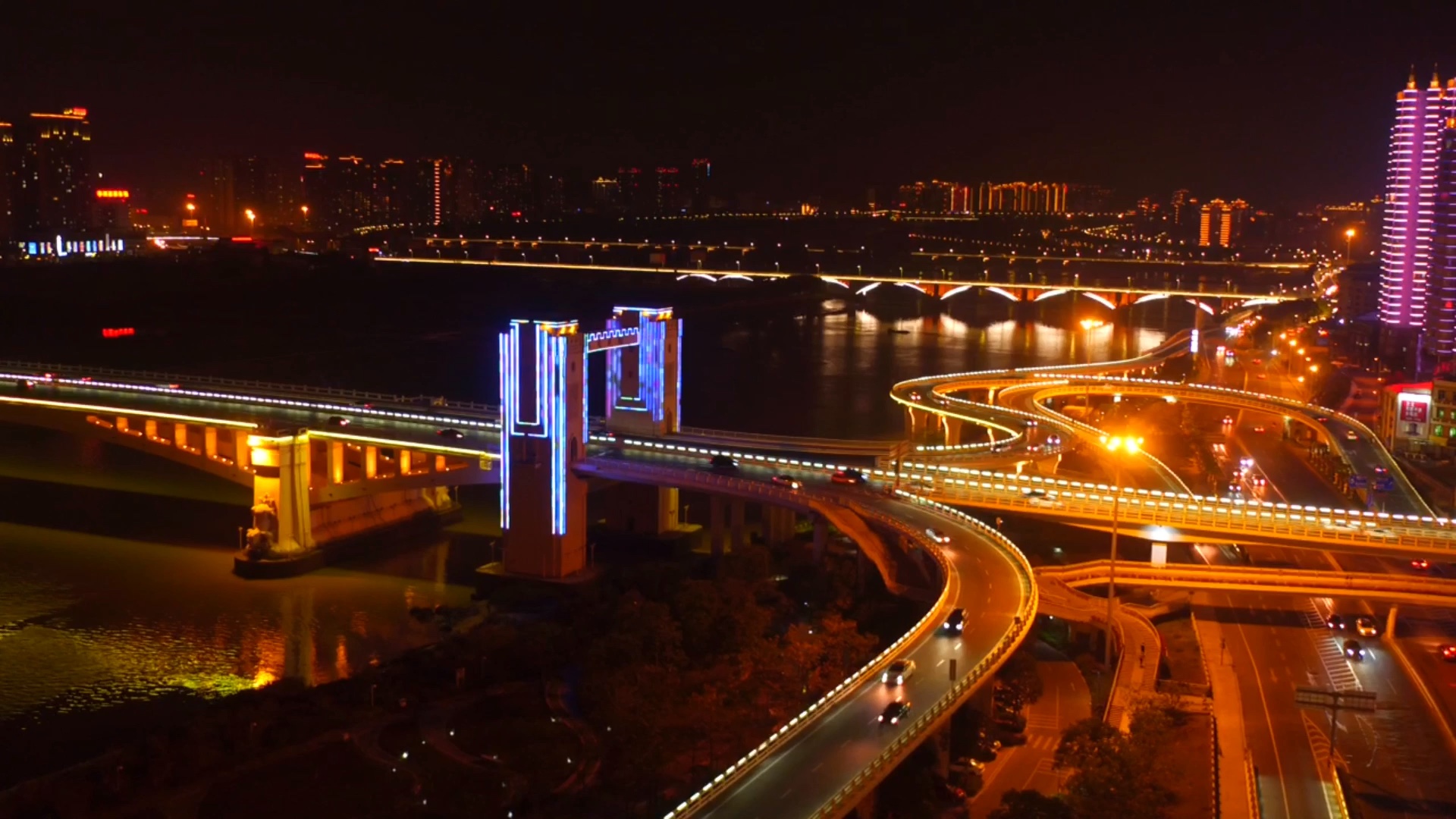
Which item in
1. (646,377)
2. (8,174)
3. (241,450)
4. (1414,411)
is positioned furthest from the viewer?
(8,174)

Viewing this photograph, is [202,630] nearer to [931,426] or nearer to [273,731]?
[273,731]

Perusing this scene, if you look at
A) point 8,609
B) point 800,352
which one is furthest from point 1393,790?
point 800,352

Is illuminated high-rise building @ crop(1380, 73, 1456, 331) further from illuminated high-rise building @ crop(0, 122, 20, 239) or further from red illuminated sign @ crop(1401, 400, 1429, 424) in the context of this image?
illuminated high-rise building @ crop(0, 122, 20, 239)

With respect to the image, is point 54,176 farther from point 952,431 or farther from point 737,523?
point 737,523

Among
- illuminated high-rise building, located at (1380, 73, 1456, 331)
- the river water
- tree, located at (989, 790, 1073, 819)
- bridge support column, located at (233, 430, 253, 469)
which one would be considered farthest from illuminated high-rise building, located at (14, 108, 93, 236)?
tree, located at (989, 790, 1073, 819)

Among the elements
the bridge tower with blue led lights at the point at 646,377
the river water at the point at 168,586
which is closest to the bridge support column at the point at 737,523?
the bridge tower with blue led lights at the point at 646,377

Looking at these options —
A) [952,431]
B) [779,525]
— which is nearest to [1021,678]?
[779,525]
